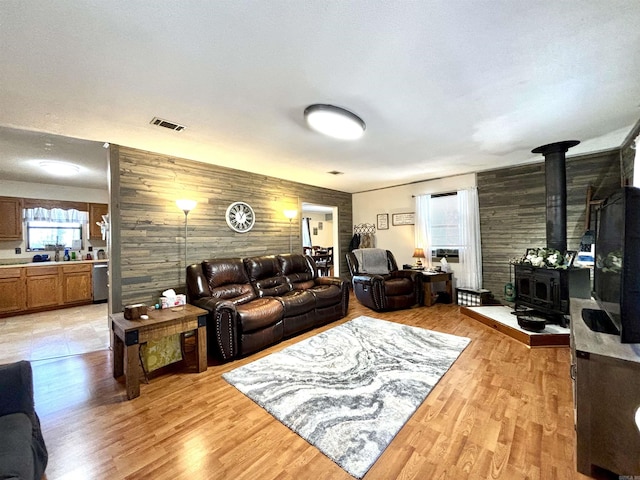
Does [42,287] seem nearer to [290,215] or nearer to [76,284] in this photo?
[76,284]

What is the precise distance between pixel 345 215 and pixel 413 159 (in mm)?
2711

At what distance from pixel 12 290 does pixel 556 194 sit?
27.6ft

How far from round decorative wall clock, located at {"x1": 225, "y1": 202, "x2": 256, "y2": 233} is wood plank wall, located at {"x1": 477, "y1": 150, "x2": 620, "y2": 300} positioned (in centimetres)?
404

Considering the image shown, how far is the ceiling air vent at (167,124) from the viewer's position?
2397 mm

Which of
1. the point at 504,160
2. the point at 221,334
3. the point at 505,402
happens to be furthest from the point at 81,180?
the point at 504,160

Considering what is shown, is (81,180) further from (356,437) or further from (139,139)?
(356,437)

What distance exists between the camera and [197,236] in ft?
12.2

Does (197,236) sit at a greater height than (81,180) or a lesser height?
lesser

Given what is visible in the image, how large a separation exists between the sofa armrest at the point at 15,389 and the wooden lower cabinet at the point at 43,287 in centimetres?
462

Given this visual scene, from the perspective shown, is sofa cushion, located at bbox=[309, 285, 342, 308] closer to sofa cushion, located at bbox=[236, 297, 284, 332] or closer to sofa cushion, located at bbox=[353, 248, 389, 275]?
sofa cushion, located at bbox=[236, 297, 284, 332]

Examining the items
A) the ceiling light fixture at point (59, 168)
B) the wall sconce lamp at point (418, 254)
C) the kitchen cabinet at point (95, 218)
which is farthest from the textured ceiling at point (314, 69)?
the kitchen cabinet at point (95, 218)

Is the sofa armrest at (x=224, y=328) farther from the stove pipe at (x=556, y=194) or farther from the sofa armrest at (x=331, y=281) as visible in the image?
the stove pipe at (x=556, y=194)

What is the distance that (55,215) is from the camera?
17.3 feet

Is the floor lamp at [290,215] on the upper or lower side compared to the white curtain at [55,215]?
lower
